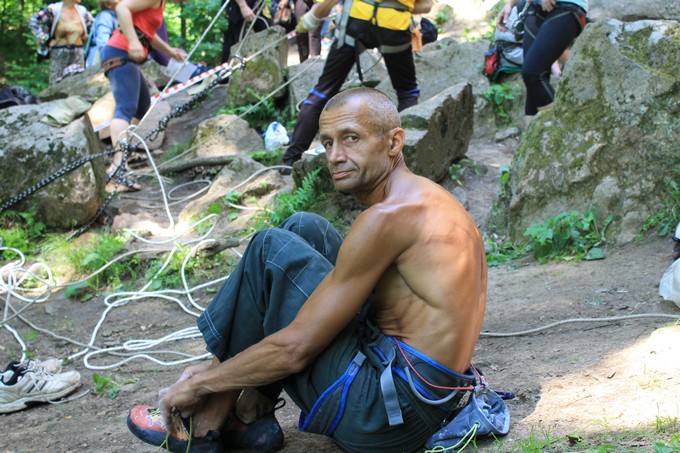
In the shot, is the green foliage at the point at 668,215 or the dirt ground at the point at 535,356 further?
the green foliage at the point at 668,215

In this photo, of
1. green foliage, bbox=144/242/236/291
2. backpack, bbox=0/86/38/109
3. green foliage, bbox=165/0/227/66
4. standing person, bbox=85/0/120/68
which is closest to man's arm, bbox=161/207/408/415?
green foliage, bbox=144/242/236/291

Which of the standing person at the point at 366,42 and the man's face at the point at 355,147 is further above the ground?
the man's face at the point at 355,147

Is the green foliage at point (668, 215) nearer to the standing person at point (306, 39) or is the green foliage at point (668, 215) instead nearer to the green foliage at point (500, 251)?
the green foliage at point (500, 251)

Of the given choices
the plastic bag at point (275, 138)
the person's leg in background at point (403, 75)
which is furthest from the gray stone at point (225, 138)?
the person's leg in background at point (403, 75)

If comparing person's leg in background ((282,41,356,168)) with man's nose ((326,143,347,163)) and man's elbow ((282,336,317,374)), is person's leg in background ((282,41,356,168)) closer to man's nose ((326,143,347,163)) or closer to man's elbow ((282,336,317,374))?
man's nose ((326,143,347,163))

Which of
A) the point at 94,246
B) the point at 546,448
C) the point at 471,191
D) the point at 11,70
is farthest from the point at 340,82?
the point at 11,70

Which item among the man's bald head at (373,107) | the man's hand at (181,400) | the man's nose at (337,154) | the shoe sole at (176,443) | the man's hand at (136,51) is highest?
the man's bald head at (373,107)

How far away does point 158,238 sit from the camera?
6.46m

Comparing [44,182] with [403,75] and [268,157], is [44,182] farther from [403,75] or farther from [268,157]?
[403,75]

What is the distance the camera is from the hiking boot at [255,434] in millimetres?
2873

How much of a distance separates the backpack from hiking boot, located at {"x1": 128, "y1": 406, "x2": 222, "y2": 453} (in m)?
6.10

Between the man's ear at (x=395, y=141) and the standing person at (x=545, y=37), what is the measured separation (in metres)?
3.44

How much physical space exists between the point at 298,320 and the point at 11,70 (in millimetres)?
13876

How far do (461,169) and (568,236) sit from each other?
1884 mm
